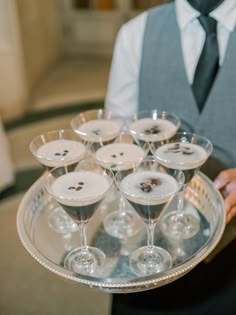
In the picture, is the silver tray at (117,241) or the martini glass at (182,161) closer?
the silver tray at (117,241)

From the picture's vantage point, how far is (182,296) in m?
→ 1.18

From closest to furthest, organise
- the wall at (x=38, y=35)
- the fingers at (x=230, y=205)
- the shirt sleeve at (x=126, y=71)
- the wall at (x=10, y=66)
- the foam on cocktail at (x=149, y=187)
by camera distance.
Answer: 1. the foam on cocktail at (x=149, y=187)
2. the fingers at (x=230, y=205)
3. the shirt sleeve at (x=126, y=71)
4. the wall at (x=10, y=66)
5. the wall at (x=38, y=35)

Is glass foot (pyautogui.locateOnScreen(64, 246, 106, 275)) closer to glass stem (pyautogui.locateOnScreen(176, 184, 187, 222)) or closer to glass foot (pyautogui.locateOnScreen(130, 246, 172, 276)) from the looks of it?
glass foot (pyautogui.locateOnScreen(130, 246, 172, 276))

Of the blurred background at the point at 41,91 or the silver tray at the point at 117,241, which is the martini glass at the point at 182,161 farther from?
the blurred background at the point at 41,91

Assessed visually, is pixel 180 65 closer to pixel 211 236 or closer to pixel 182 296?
pixel 211 236

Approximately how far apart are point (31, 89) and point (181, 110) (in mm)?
2420

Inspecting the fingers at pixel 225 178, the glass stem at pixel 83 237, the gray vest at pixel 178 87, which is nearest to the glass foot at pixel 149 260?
the glass stem at pixel 83 237

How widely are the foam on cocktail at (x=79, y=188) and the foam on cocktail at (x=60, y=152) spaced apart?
0.07 m

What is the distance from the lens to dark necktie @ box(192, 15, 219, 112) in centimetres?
135

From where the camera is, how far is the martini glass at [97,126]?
1.33 meters

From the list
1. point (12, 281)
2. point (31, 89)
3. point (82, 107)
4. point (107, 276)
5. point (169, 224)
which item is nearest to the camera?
point (107, 276)

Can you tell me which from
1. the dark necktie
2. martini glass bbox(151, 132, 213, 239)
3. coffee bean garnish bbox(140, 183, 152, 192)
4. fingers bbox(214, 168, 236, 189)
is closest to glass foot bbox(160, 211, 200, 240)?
martini glass bbox(151, 132, 213, 239)

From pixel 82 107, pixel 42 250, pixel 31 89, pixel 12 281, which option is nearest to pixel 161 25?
pixel 42 250

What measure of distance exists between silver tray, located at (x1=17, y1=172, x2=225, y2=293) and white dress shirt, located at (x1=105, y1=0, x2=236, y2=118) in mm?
360
